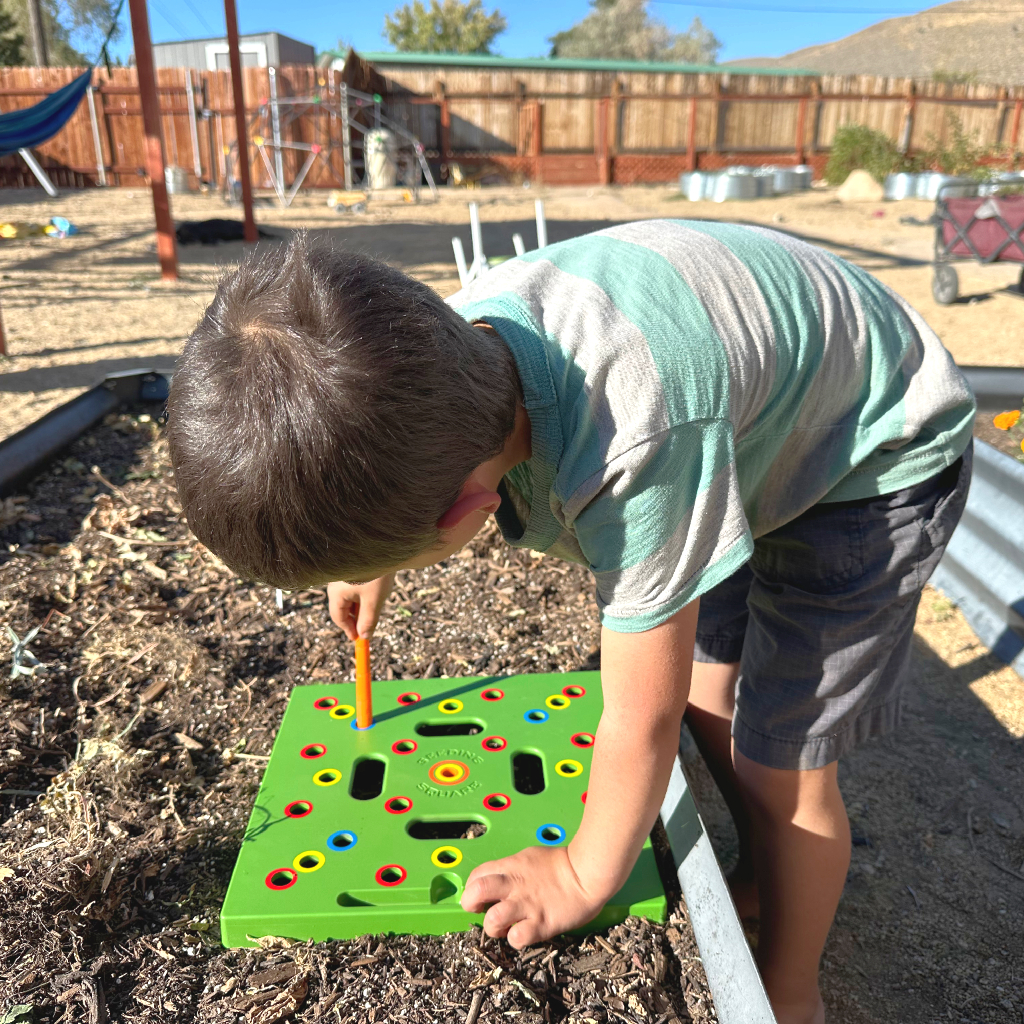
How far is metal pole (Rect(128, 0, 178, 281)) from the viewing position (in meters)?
6.60

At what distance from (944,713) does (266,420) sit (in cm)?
212

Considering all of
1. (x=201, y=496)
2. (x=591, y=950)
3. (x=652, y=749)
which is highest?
(x=201, y=496)

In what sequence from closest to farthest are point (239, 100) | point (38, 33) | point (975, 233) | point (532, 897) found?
point (532, 897) < point (975, 233) < point (239, 100) < point (38, 33)

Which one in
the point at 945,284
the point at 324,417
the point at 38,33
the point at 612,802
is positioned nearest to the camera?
the point at 324,417

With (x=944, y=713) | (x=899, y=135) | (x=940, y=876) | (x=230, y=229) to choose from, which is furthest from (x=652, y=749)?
(x=899, y=135)

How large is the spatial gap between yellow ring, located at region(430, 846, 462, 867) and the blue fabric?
8.09 metres

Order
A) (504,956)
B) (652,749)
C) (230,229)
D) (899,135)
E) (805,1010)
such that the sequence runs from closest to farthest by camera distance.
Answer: (652,749) → (504,956) → (805,1010) → (230,229) → (899,135)

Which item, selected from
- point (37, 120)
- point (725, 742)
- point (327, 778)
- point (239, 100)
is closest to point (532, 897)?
point (327, 778)

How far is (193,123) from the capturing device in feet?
57.5

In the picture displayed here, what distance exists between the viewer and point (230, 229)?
10.3 meters

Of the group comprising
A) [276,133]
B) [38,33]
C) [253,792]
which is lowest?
[253,792]

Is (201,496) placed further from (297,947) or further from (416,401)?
(297,947)

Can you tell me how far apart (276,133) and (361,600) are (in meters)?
17.1

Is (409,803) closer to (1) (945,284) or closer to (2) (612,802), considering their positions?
(2) (612,802)
